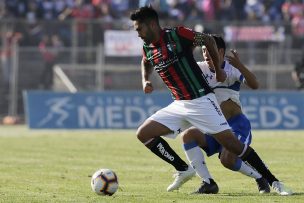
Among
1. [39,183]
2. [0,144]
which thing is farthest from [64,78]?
[39,183]

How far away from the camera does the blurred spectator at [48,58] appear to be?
29.2 meters

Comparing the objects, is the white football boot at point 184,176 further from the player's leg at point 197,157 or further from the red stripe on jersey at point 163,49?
the red stripe on jersey at point 163,49

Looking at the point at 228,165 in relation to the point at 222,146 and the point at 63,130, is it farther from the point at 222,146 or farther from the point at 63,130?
the point at 63,130

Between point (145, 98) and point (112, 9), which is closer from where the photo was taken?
point (145, 98)

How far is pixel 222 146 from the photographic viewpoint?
39.2ft

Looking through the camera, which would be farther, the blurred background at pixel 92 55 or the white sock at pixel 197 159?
the blurred background at pixel 92 55

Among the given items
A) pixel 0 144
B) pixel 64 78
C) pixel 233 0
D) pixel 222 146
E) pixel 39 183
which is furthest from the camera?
pixel 233 0

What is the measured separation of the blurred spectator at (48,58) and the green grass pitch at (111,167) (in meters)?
4.29

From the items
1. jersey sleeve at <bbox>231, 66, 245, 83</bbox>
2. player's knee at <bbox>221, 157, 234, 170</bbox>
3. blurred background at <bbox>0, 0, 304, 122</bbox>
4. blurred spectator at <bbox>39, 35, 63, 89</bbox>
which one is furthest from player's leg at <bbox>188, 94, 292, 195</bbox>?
blurred spectator at <bbox>39, 35, 63, 89</bbox>

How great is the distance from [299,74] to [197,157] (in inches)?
670

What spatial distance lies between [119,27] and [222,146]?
1809 centimetres

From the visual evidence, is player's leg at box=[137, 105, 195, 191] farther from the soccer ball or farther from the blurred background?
the blurred background

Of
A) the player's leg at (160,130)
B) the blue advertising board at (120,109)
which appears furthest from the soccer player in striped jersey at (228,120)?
the blue advertising board at (120,109)

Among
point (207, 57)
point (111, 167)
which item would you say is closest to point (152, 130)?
point (207, 57)
